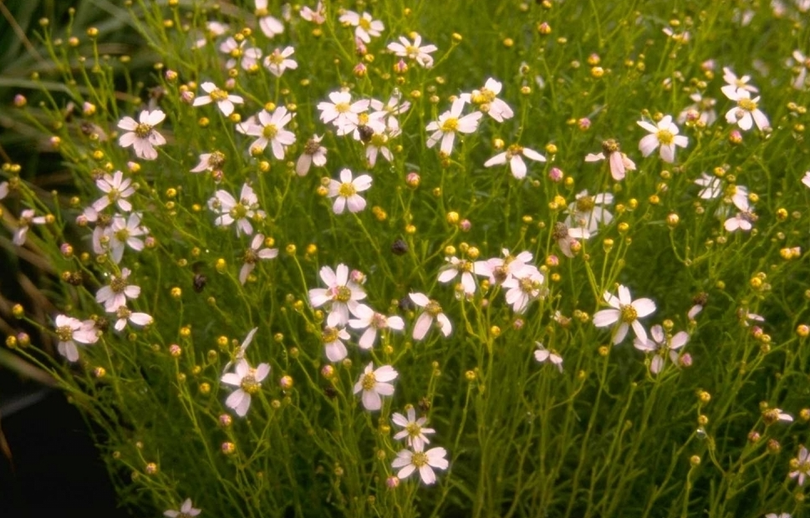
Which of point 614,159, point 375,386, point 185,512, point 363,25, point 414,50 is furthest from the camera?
point 363,25

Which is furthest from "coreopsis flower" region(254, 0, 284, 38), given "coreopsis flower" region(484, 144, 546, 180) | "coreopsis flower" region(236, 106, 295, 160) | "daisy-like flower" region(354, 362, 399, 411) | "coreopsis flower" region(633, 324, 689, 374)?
"coreopsis flower" region(633, 324, 689, 374)

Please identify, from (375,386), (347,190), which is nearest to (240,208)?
(347,190)

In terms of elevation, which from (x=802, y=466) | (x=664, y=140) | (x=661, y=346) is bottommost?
(x=802, y=466)

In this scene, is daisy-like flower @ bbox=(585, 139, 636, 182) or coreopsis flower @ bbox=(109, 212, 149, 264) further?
Answer: coreopsis flower @ bbox=(109, 212, 149, 264)

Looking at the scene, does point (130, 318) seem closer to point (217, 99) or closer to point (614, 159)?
point (217, 99)

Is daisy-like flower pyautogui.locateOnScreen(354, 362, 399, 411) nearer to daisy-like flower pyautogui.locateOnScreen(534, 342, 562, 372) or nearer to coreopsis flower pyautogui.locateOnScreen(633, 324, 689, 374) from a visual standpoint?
daisy-like flower pyautogui.locateOnScreen(534, 342, 562, 372)

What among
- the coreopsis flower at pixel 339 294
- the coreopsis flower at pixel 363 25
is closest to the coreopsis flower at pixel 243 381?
the coreopsis flower at pixel 339 294
